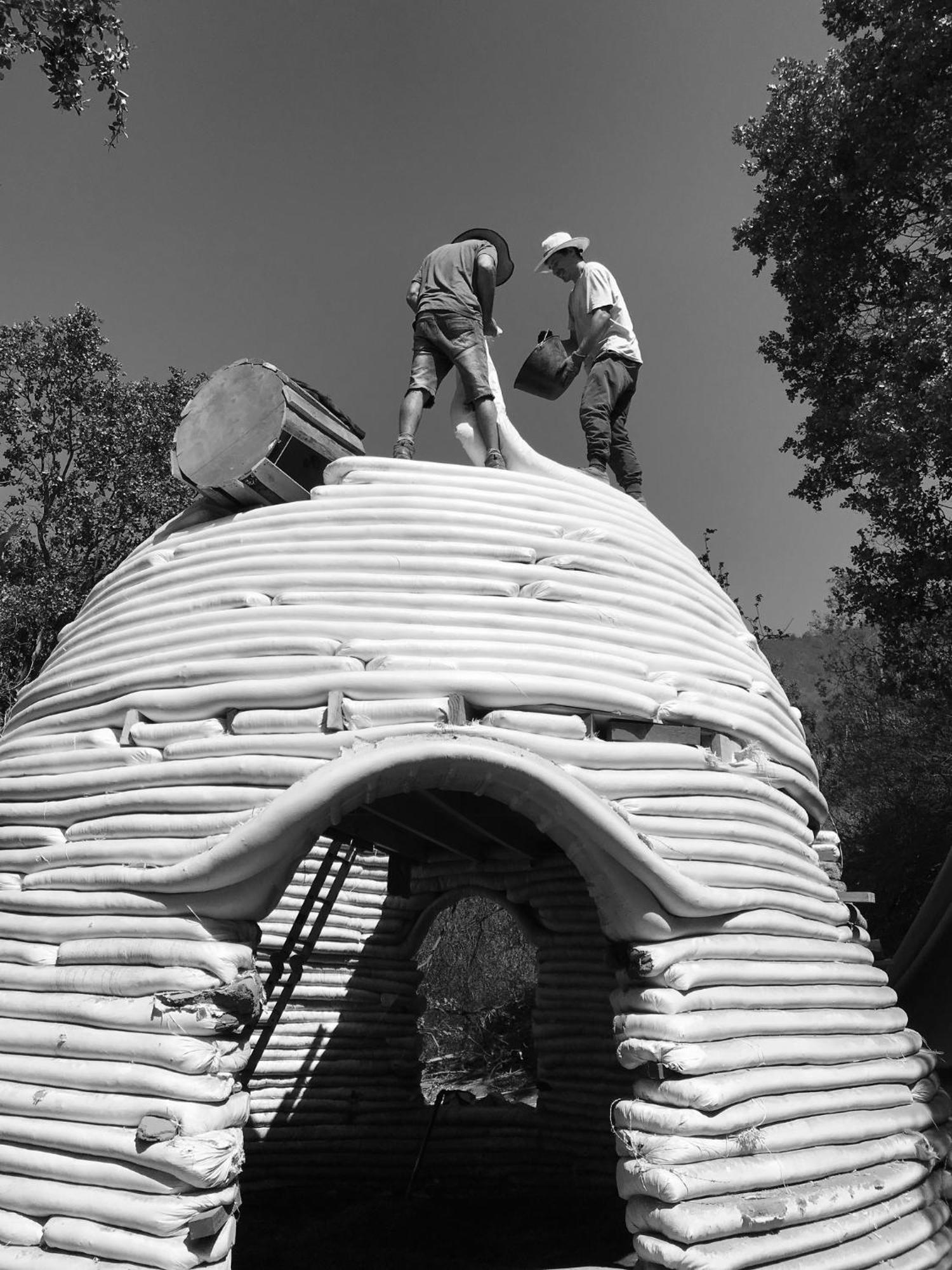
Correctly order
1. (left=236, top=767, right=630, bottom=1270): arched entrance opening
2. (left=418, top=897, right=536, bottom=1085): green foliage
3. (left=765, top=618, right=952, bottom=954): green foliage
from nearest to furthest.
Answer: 1. (left=236, top=767, right=630, bottom=1270): arched entrance opening
2. (left=765, top=618, right=952, bottom=954): green foliage
3. (left=418, top=897, right=536, bottom=1085): green foliage

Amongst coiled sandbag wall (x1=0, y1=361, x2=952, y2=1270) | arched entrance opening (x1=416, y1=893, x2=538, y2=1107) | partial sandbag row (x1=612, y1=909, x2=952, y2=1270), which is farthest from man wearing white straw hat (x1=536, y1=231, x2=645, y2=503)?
arched entrance opening (x1=416, y1=893, x2=538, y2=1107)

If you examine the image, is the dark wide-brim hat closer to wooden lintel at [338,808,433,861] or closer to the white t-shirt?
the white t-shirt

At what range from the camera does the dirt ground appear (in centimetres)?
523

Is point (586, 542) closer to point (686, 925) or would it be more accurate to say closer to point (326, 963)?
point (686, 925)

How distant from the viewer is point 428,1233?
231 inches

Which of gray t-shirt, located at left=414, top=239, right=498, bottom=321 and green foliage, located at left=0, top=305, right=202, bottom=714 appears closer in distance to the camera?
gray t-shirt, located at left=414, top=239, right=498, bottom=321

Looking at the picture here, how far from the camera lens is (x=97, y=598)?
4.91 meters

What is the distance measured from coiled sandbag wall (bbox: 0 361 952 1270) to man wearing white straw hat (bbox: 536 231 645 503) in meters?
1.38

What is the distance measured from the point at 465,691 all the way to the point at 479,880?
429 centimetres

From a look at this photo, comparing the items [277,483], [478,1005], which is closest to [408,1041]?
[277,483]

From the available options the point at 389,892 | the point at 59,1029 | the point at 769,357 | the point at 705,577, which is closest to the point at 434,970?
the point at 389,892

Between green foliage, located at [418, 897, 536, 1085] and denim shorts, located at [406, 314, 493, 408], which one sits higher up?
denim shorts, located at [406, 314, 493, 408]

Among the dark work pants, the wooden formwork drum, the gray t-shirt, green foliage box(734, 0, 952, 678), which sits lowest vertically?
the wooden formwork drum

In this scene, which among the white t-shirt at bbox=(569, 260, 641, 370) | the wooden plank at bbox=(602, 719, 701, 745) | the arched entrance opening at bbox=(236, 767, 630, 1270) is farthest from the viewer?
the arched entrance opening at bbox=(236, 767, 630, 1270)
